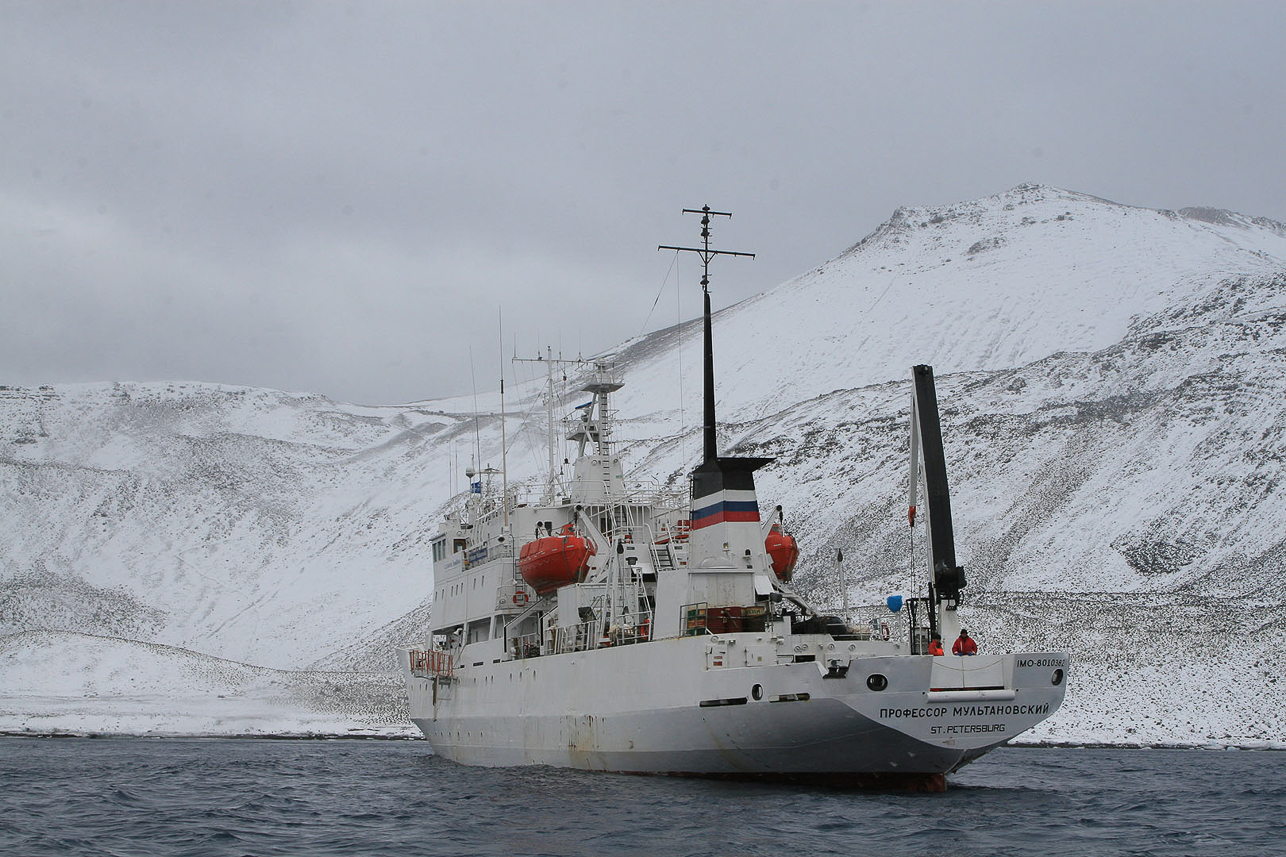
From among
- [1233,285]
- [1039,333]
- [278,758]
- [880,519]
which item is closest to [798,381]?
[1039,333]

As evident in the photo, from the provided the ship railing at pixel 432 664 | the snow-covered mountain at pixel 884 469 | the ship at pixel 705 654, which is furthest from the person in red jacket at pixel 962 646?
the ship railing at pixel 432 664

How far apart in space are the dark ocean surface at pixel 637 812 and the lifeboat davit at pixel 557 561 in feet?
15.0

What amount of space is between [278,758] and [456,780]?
38.4 feet

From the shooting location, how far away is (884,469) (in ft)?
244

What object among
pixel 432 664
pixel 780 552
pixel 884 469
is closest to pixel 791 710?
pixel 780 552

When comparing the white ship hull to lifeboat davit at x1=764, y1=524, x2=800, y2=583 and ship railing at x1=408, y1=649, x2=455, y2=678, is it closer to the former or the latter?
lifeboat davit at x1=764, y1=524, x2=800, y2=583

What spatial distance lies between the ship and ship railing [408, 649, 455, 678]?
2.01 feet

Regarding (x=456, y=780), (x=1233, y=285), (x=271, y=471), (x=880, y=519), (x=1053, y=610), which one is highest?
(x=1233, y=285)

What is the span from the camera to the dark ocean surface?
19859mm

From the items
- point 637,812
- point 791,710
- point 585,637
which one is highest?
point 585,637

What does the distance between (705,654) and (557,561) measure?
24.1 feet

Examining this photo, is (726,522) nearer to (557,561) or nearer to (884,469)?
(557,561)

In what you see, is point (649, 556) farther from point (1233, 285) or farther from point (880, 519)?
point (1233, 285)

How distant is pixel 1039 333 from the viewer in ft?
354
